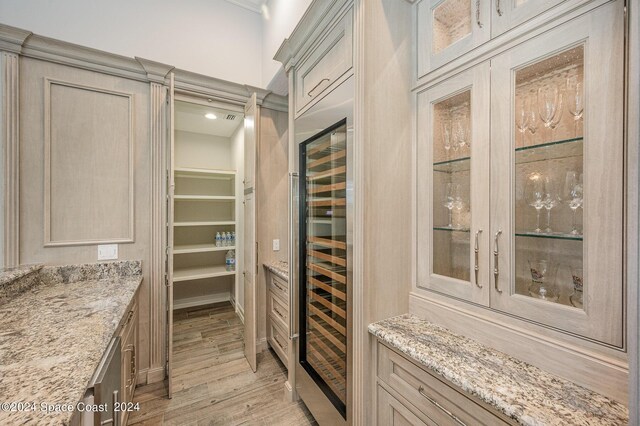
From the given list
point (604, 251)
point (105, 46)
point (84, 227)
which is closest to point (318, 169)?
point (604, 251)

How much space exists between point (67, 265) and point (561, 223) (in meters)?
3.10

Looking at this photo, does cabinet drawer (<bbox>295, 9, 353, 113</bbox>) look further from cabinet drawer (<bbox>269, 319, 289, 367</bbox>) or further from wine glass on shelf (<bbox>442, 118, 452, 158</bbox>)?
cabinet drawer (<bbox>269, 319, 289, 367</bbox>)

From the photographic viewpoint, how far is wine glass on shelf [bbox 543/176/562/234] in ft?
3.23

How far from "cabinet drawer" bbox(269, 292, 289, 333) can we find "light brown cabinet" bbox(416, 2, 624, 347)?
150cm

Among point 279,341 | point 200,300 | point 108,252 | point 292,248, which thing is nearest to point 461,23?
point 292,248

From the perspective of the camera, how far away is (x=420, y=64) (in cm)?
140

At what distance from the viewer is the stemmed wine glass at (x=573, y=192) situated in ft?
3.01

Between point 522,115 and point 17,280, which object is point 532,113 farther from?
point 17,280

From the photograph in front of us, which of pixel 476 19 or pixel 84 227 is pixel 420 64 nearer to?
pixel 476 19

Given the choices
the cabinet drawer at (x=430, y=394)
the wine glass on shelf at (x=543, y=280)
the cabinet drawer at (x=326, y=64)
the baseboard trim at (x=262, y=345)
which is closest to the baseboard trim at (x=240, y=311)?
the baseboard trim at (x=262, y=345)

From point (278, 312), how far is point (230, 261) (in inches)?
68.2

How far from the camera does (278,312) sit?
2.60m

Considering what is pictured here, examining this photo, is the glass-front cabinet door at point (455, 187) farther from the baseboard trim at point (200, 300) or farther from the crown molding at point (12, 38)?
the baseboard trim at point (200, 300)

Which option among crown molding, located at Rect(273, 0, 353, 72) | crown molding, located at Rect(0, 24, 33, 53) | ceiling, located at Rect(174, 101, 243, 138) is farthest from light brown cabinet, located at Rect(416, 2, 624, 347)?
crown molding, located at Rect(0, 24, 33, 53)
